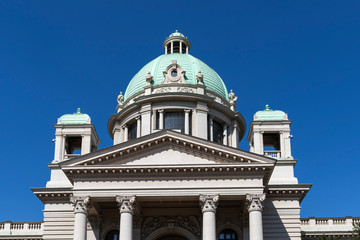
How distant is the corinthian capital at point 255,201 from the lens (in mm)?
40375

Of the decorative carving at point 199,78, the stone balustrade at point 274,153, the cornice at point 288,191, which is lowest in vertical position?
the cornice at point 288,191

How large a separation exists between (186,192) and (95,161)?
20.7 feet

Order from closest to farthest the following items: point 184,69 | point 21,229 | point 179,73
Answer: point 21,229
point 179,73
point 184,69

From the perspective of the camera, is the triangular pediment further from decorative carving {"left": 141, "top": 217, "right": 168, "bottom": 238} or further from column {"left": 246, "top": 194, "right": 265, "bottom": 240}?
decorative carving {"left": 141, "top": 217, "right": 168, "bottom": 238}

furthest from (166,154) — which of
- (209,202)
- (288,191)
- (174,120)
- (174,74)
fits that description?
(174,74)

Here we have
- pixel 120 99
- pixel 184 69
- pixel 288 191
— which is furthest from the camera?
pixel 120 99

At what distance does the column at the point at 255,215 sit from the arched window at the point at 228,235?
450cm

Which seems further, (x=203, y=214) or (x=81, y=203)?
(x=81, y=203)

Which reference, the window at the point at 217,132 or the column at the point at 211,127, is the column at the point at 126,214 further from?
the window at the point at 217,132

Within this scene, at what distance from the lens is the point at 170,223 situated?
4438cm

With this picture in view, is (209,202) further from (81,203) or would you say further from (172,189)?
(81,203)

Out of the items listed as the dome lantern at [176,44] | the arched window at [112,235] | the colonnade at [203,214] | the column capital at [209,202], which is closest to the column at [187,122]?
the dome lantern at [176,44]

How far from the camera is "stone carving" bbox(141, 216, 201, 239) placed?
44.2 m

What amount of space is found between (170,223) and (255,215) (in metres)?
7.01
